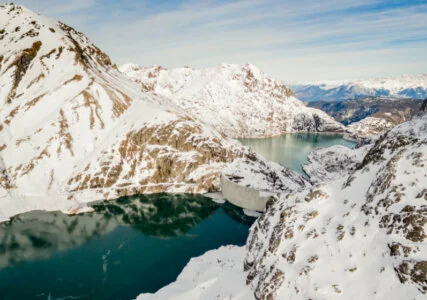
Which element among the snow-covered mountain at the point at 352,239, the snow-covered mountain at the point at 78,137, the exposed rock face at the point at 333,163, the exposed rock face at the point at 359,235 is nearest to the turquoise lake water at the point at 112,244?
the snow-covered mountain at the point at 78,137

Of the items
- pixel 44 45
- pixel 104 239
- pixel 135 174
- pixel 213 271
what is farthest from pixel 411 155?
pixel 44 45

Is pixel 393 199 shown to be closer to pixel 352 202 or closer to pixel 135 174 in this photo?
pixel 352 202

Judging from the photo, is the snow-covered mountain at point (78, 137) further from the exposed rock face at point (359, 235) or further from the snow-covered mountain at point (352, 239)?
the exposed rock face at point (359, 235)

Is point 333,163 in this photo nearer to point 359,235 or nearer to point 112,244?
point 112,244

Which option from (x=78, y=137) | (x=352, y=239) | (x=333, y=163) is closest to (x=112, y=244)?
(x=352, y=239)

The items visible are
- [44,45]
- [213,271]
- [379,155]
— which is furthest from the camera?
[44,45]

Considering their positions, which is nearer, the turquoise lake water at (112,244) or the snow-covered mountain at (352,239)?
the snow-covered mountain at (352,239)
